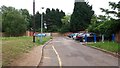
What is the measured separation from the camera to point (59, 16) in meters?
144

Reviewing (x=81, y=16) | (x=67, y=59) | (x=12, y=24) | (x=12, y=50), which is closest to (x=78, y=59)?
(x=67, y=59)

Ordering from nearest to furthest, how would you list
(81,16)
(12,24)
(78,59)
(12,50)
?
(78,59) → (12,50) → (12,24) → (81,16)

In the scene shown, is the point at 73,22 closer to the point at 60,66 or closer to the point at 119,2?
the point at 119,2

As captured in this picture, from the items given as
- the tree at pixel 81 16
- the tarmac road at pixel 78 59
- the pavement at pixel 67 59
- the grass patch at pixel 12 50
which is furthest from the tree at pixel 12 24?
the pavement at pixel 67 59

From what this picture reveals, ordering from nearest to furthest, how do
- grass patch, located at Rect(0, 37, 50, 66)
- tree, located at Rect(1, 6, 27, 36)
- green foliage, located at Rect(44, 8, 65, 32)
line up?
grass patch, located at Rect(0, 37, 50, 66) < tree, located at Rect(1, 6, 27, 36) < green foliage, located at Rect(44, 8, 65, 32)

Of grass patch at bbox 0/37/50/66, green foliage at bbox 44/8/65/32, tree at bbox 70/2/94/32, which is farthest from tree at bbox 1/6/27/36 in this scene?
grass patch at bbox 0/37/50/66

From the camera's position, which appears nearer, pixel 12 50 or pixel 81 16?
pixel 12 50

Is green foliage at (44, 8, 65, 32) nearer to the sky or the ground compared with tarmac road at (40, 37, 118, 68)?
nearer to the sky

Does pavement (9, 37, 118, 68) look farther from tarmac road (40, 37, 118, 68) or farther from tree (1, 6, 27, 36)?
tree (1, 6, 27, 36)

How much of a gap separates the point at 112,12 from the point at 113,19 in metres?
0.58

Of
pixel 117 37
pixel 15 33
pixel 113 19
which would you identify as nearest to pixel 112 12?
pixel 113 19

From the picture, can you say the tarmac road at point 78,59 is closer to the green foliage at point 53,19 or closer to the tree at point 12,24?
the tree at point 12,24

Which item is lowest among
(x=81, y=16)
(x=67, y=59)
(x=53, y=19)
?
(x=67, y=59)

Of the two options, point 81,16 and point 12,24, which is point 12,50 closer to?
point 12,24
